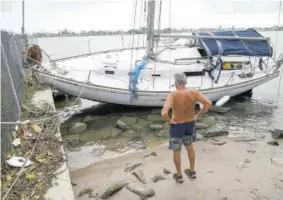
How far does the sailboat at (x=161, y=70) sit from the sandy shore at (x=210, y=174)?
4109mm

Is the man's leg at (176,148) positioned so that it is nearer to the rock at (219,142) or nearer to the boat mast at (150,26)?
the rock at (219,142)

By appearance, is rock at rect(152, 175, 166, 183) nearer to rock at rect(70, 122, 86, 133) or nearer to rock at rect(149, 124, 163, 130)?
rock at rect(149, 124, 163, 130)

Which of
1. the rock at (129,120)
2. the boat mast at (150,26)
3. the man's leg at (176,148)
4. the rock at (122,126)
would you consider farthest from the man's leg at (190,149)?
the boat mast at (150,26)

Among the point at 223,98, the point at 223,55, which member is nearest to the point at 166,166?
the point at 223,98

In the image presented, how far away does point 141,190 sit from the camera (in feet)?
19.0

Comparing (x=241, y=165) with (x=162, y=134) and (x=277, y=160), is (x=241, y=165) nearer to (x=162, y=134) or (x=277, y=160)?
(x=277, y=160)

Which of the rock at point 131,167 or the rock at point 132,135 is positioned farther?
the rock at point 132,135

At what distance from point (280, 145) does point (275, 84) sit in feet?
48.5

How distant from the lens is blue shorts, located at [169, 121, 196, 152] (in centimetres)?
580

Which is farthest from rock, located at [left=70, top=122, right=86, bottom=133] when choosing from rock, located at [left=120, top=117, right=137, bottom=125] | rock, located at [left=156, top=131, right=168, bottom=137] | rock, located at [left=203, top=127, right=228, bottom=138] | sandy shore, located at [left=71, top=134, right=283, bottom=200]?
rock, located at [left=203, top=127, right=228, bottom=138]

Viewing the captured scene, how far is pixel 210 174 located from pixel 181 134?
4.89 ft

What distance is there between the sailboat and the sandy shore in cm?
411

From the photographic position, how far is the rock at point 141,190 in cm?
568

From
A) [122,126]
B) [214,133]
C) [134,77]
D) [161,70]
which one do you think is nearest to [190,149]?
[214,133]
